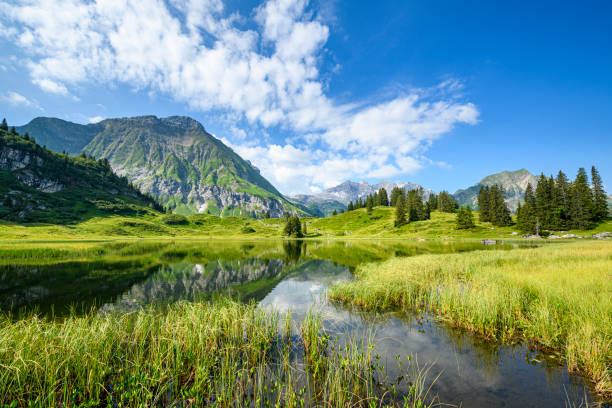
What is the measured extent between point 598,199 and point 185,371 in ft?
518

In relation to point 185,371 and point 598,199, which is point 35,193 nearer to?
point 185,371

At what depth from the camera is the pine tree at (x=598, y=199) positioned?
3799 inches

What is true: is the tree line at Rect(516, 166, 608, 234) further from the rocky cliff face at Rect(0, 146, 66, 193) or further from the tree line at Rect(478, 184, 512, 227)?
the rocky cliff face at Rect(0, 146, 66, 193)

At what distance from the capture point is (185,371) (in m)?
8.43

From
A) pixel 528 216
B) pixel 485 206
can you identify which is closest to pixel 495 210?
pixel 485 206

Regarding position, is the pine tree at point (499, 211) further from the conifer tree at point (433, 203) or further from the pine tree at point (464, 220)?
the conifer tree at point (433, 203)

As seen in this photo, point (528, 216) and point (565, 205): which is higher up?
point (565, 205)

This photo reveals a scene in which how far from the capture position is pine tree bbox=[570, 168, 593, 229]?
92500 mm

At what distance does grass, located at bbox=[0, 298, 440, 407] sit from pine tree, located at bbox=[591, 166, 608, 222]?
466ft

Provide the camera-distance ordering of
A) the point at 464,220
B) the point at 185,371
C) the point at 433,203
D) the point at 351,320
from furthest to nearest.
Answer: the point at 433,203 < the point at 464,220 < the point at 351,320 < the point at 185,371

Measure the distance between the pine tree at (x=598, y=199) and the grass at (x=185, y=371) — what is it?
142m

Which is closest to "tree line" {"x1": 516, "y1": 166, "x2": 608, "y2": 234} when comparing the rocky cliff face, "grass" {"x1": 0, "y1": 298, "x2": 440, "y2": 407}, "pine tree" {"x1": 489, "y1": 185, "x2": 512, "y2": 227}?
"pine tree" {"x1": 489, "y1": 185, "x2": 512, "y2": 227}

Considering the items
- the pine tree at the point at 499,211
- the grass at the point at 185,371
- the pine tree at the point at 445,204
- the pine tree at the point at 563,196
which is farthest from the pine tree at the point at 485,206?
the grass at the point at 185,371

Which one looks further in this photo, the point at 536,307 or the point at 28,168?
the point at 28,168
